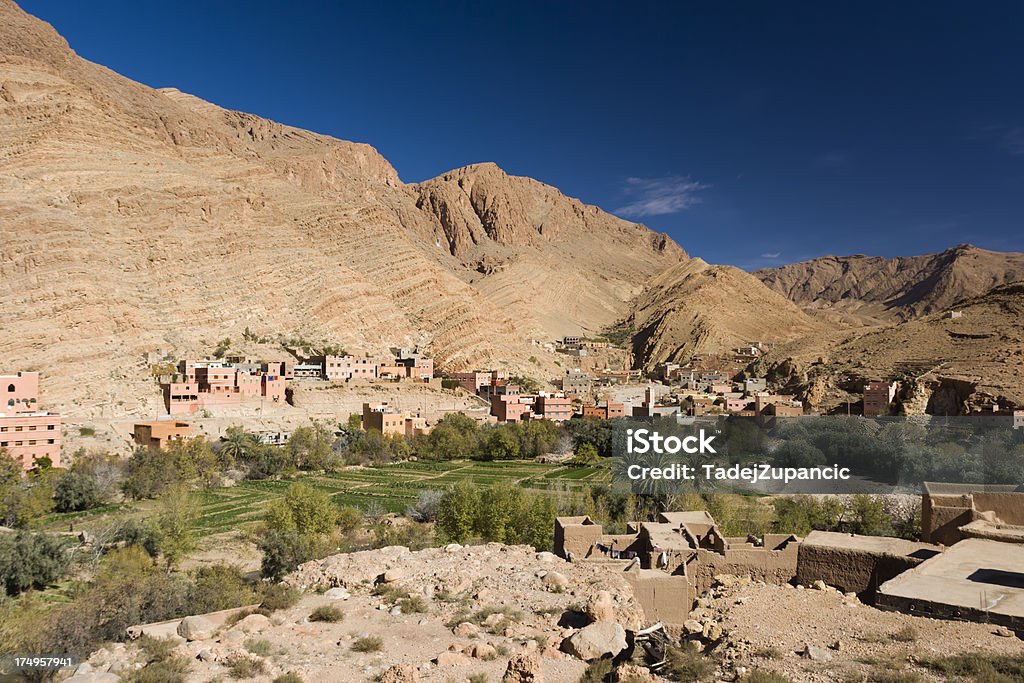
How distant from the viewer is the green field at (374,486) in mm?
25922

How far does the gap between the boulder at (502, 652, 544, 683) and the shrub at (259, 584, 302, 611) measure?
13.6ft

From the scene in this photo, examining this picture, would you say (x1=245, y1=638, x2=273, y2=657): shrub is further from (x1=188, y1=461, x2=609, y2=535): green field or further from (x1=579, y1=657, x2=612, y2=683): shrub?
(x1=188, y1=461, x2=609, y2=535): green field

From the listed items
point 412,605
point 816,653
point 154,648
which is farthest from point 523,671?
point 154,648

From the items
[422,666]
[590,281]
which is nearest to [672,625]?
[422,666]

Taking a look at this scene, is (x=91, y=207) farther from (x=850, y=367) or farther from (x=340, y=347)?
(x=850, y=367)

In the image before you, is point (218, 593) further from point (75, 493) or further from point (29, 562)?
point (75, 493)

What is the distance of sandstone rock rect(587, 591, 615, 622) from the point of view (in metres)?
8.80

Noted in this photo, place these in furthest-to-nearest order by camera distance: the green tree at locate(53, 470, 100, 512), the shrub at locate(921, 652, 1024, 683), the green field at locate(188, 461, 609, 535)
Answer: the green field at locate(188, 461, 609, 535) < the green tree at locate(53, 470, 100, 512) < the shrub at locate(921, 652, 1024, 683)

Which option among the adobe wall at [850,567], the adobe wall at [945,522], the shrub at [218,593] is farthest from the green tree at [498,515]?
the adobe wall at [945,522]

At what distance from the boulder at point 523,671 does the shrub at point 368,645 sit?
2.02 meters

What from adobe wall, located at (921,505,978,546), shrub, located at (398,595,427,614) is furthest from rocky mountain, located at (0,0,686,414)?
adobe wall, located at (921,505,978,546)

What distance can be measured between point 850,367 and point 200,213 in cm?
5452

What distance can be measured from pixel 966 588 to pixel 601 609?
4345mm

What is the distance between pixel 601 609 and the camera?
887 centimetres
